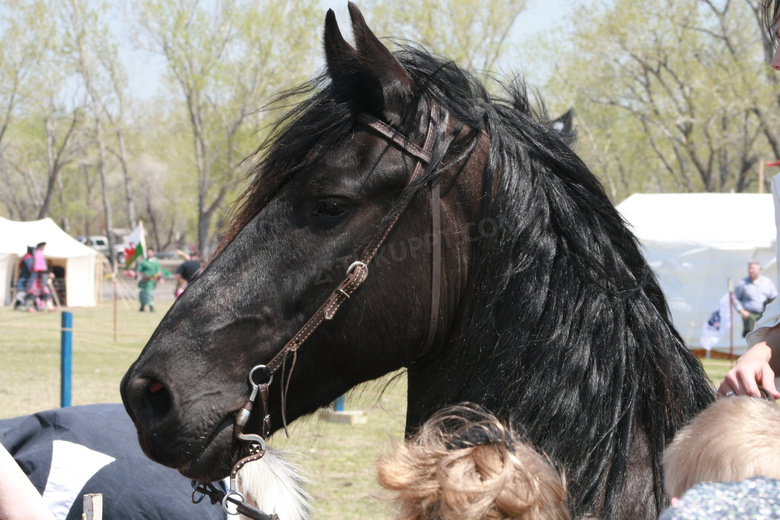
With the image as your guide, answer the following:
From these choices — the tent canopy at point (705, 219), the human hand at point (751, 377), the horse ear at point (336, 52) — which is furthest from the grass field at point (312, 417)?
the tent canopy at point (705, 219)

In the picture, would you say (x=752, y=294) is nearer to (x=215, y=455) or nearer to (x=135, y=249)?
(x=215, y=455)

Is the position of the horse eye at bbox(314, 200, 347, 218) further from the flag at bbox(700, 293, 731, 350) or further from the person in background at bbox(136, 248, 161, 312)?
the person in background at bbox(136, 248, 161, 312)

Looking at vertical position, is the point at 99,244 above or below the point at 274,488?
below

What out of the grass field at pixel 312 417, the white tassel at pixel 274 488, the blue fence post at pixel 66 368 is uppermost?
the white tassel at pixel 274 488

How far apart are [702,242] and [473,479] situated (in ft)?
44.2

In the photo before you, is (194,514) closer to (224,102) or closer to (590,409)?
(590,409)

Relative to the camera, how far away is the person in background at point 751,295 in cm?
1200

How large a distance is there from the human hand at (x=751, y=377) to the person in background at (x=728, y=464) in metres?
0.23

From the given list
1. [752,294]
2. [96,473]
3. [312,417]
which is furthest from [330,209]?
[752,294]

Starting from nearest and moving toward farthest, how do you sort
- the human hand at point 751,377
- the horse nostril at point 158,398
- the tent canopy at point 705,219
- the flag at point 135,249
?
the human hand at point 751,377 < the horse nostril at point 158,398 < the tent canopy at point 705,219 < the flag at point 135,249

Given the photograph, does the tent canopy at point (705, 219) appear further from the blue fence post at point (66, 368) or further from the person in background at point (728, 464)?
the person in background at point (728, 464)

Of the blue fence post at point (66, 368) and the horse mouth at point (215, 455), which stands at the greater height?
the horse mouth at point (215, 455)

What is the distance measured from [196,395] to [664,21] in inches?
1087

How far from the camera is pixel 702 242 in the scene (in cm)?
1344
